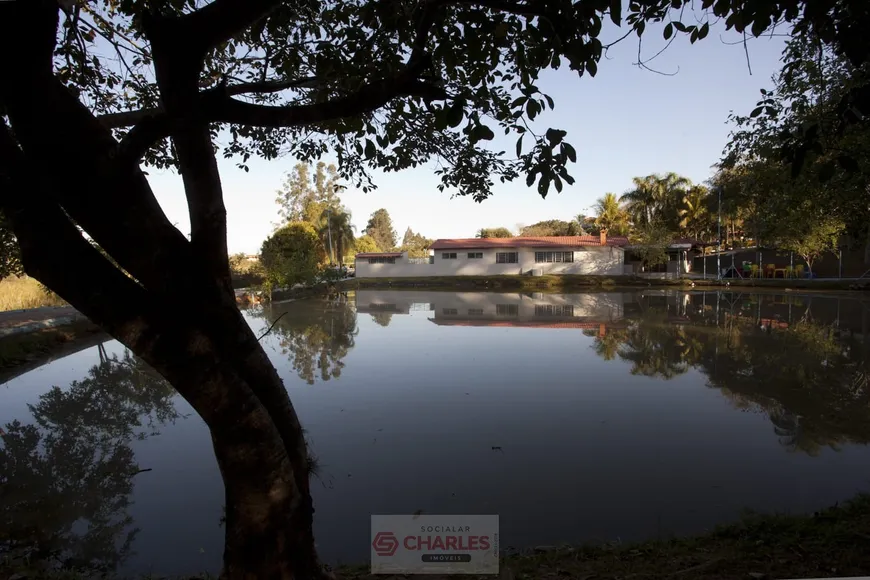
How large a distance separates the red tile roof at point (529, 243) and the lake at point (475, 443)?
24.4 metres

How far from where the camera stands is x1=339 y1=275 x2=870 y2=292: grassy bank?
90.4 feet

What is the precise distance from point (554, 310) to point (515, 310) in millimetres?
1515

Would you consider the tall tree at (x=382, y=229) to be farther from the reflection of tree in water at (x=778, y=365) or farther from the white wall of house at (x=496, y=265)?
the reflection of tree in water at (x=778, y=365)

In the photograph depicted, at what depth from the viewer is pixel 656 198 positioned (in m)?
42.2

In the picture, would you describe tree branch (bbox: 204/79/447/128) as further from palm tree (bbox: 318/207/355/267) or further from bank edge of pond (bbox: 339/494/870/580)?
palm tree (bbox: 318/207/355/267)

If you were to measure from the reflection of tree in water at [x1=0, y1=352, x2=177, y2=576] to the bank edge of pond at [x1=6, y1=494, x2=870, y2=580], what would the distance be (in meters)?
0.46

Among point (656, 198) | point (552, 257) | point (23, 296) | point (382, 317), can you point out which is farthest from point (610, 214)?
point (23, 296)

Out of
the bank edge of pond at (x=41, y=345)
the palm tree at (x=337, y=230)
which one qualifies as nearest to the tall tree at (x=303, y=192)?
the palm tree at (x=337, y=230)

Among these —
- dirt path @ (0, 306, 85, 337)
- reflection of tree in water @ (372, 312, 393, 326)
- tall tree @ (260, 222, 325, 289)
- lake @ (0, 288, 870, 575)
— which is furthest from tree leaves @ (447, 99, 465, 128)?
tall tree @ (260, 222, 325, 289)

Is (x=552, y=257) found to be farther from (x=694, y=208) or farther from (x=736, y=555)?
(x=736, y=555)

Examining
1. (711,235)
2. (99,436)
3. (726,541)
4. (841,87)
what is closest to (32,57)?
(726,541)

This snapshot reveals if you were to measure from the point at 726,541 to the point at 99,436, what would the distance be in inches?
270

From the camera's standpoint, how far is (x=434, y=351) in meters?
11.6

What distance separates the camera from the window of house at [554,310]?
1859cm
